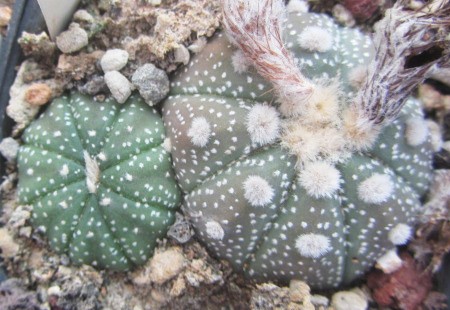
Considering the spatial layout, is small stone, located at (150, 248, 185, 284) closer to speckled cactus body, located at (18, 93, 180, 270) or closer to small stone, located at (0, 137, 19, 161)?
speckled cactus body, located at (18, 93, 180, 270)

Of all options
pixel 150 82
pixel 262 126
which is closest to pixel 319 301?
pixel 262 126

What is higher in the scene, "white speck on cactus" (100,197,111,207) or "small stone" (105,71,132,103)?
"small stone" (105,71,132,103)

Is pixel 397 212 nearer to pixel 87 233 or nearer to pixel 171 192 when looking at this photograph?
pixel 171 192

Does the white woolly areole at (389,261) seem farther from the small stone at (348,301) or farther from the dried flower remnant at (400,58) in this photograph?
the dried flower remnant at (400,58)

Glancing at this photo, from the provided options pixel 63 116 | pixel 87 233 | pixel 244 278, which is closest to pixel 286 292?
pixel 244 278

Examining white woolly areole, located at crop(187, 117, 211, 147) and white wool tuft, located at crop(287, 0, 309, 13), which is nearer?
white woolly areole, located at crop(187, 117, 211, 147)

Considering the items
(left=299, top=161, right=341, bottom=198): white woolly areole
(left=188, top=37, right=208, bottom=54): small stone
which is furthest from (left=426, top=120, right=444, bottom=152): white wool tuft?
(left=188, top=37, right=208, bottom=54): small stone

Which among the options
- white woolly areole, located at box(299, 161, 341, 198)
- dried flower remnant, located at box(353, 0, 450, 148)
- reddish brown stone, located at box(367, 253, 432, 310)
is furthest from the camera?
reddish brown stone, located at box(367, 253, 432, 310)

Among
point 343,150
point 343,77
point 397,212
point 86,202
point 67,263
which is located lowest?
point 67,263

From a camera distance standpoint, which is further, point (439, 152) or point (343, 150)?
point (439, 152)
